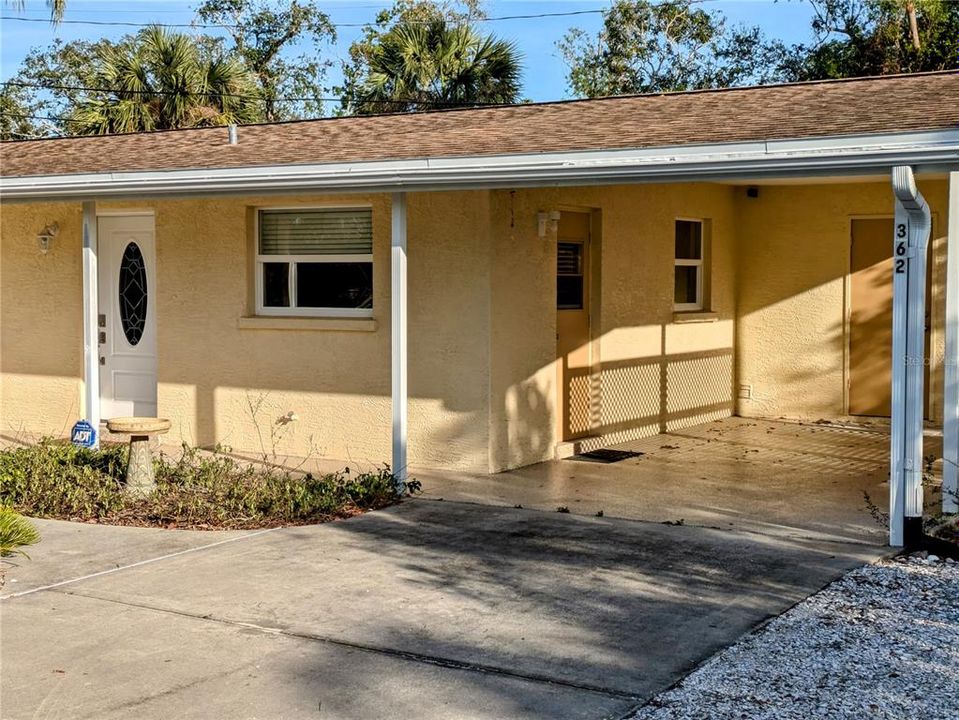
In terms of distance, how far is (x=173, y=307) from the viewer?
12242mm

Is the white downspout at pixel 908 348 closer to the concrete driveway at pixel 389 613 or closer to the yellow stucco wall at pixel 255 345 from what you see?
the concrete driveway at pixel 389 613

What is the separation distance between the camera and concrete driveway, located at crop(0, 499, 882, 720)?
17.1 ft

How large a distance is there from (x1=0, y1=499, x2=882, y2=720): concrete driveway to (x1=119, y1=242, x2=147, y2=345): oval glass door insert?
14.4 ft

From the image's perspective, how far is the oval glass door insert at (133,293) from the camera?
41.7ft

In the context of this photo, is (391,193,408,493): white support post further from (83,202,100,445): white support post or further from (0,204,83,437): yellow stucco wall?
(0,204,83,437): yellow stucco wall

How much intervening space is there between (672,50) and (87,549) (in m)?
27.4

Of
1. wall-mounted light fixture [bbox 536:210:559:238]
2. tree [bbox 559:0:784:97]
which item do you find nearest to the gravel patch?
wall-mounted light fixture [bbox 536:210:559:238]

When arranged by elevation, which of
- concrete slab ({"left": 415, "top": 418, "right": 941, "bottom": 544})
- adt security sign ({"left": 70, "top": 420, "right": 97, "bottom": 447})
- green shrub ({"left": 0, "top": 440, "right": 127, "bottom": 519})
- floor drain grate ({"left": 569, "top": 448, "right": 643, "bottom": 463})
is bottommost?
concrete slab ({"left": 415, "top": 418, "right": 941, "bottom": 544})

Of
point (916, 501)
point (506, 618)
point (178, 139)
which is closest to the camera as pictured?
point (506, 618)

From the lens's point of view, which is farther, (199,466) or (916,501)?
(199,466)

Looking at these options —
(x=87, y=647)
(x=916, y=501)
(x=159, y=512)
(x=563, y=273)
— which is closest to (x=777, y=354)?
(x=563, y=273)

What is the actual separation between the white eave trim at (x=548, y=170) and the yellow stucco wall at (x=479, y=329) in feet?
4.79

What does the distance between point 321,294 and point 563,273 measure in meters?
2.27

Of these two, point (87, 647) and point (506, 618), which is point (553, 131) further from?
point (87, 647)
